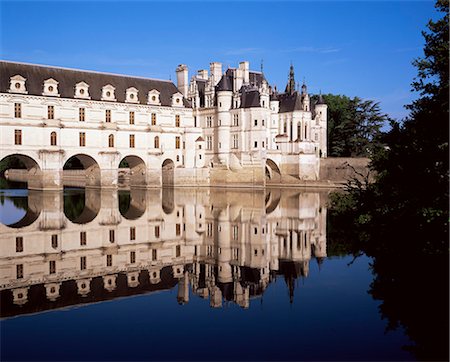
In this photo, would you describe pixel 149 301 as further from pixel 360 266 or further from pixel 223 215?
pixel 223 215

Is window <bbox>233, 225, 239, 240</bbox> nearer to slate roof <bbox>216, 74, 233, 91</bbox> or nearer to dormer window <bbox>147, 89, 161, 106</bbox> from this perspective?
dormer window <bbox>147, 89, 161, 106</bbox>

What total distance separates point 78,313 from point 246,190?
36210 mm

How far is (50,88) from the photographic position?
1524 inches

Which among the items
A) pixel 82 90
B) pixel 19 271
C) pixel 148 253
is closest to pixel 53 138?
pixel 82 90

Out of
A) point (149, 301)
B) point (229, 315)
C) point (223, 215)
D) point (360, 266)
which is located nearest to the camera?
point (229, 315)

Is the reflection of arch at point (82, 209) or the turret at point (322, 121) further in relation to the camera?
the turret at point (322, 121)

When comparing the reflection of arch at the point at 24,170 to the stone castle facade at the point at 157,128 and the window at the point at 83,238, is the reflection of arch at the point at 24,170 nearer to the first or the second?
the stone castle facade at the point at 157,128

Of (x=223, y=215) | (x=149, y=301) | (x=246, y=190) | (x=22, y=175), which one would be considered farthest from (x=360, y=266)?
(x=22, y=175)

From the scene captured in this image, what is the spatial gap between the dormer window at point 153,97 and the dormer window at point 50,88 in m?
8.84

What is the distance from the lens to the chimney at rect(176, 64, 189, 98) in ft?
171

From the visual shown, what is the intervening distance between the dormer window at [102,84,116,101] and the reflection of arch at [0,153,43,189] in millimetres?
8088

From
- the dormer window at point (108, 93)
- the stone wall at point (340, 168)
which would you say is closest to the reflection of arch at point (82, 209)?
the dormer window at point (108, 93)

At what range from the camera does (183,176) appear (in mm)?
46781

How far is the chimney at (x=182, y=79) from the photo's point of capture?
52.0 metres
